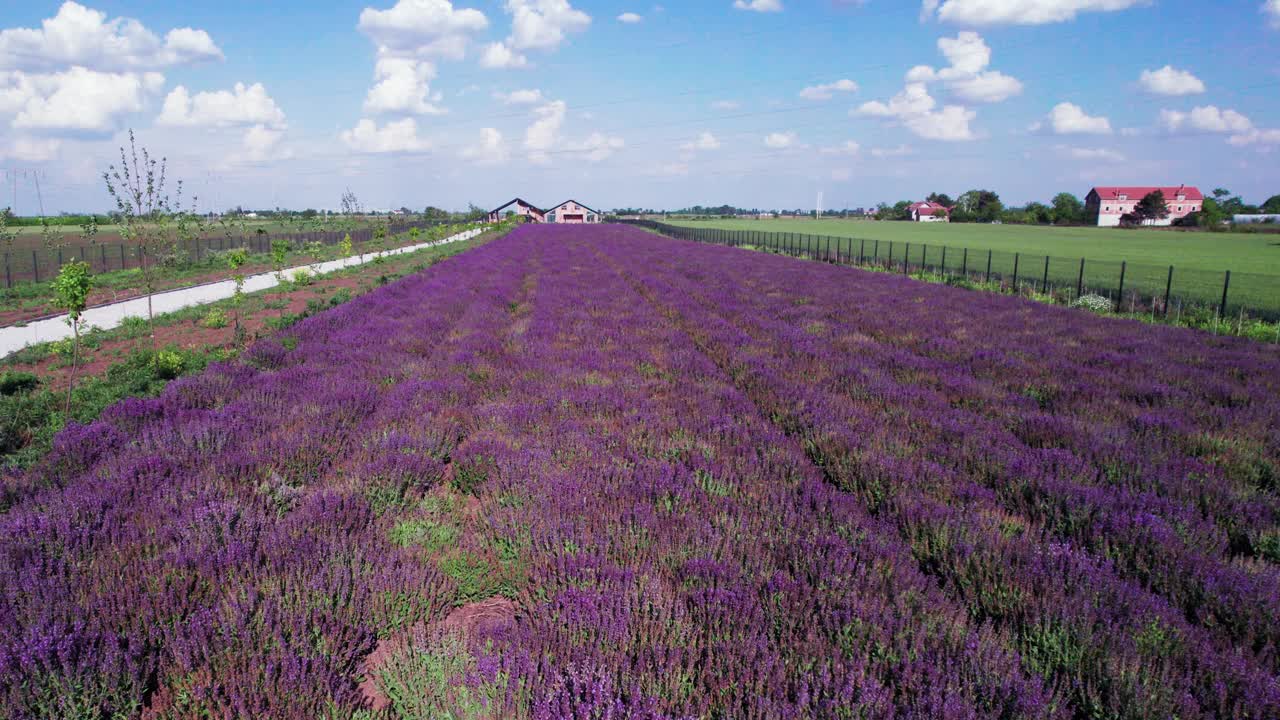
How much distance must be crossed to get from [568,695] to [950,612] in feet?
5.74

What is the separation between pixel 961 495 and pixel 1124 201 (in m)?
147

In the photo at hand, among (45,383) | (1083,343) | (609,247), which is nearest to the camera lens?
(45,383)

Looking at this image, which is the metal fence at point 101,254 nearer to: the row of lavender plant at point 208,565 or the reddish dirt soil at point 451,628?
the row of lavender plant at point 208,565

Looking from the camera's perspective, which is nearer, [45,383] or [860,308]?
[45,383]

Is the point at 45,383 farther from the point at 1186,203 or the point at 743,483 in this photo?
the point at 1186,203

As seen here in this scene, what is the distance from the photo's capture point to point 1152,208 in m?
98.1

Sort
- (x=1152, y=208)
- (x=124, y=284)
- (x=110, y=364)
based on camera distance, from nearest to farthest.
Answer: (x=110, y=364)
(x=124, y=284)
(x=1152, y=208)

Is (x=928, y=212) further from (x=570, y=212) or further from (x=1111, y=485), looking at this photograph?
(x=1111, y=485)

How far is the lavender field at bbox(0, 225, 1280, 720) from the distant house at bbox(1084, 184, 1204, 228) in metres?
136

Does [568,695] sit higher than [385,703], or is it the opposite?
[568,695]

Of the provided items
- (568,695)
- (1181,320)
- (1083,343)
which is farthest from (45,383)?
(1181,320)

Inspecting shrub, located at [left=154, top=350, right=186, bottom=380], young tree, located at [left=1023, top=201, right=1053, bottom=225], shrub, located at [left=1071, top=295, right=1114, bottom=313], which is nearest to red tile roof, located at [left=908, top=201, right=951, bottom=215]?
young tree, located at [left=1023, top=201, right=1053, bottom=225]

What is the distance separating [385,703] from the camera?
2.67 metres

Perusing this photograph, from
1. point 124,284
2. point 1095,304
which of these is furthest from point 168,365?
point 1095,304
